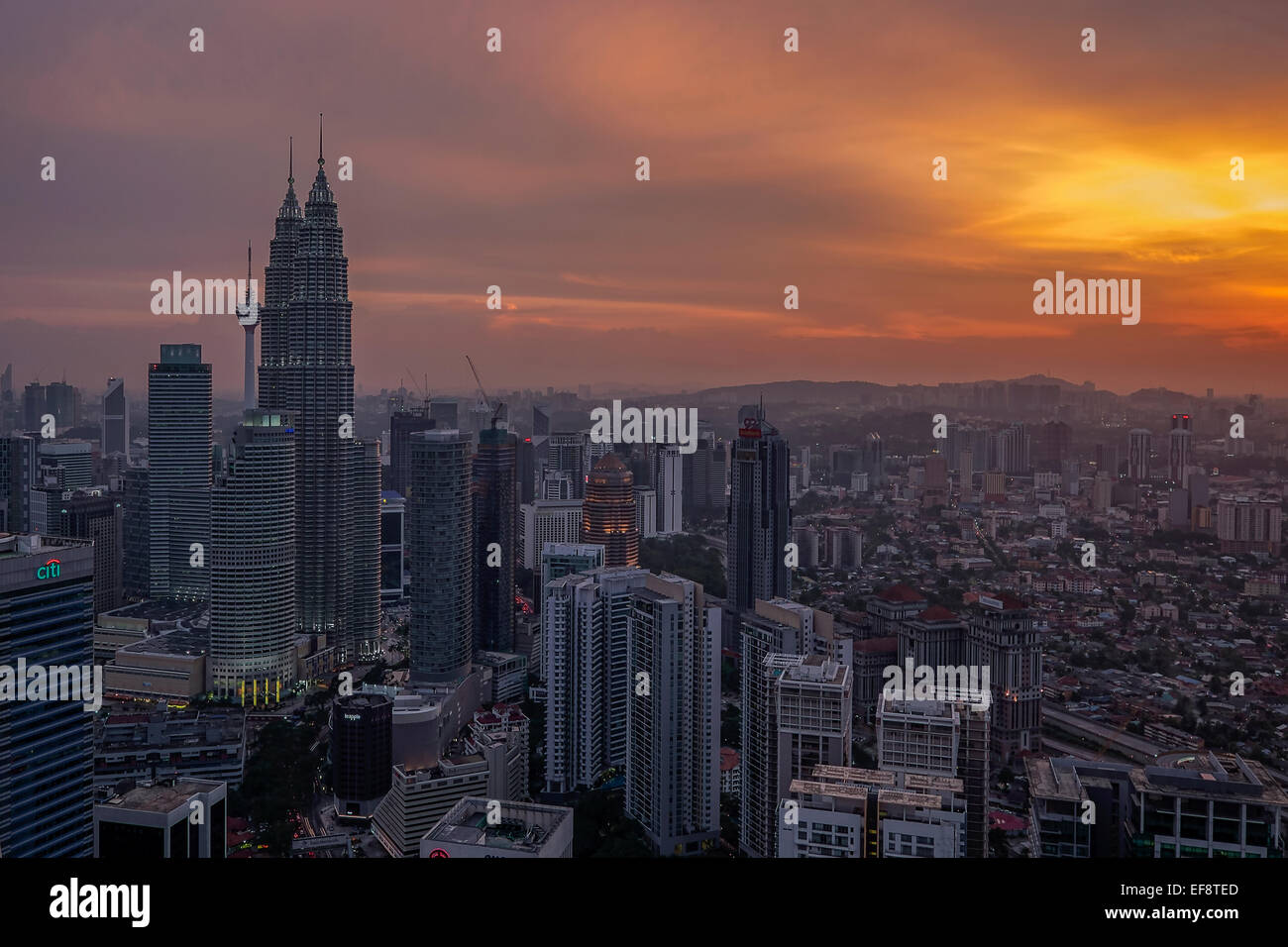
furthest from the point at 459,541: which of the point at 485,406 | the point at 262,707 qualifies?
the point at 262,707

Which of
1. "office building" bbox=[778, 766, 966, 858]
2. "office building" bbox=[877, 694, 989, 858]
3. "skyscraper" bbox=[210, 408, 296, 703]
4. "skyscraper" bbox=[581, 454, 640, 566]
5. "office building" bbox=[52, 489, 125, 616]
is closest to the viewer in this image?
"office building" bbox=[778, 766, 966, 858]

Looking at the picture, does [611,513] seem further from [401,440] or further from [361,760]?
[361,760]

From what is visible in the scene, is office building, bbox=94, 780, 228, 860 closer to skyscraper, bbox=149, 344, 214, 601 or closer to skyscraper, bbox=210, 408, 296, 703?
skyscraper, bbox=210, 408, 296, 703

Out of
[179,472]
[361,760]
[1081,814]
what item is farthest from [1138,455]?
[179,472]

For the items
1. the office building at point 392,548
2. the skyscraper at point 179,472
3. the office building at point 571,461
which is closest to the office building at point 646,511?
the office building at point 571,461

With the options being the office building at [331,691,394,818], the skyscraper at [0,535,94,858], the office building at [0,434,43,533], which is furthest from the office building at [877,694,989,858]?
the office building at [0,434,43,533]

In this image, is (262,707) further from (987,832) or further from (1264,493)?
(1264,493)
